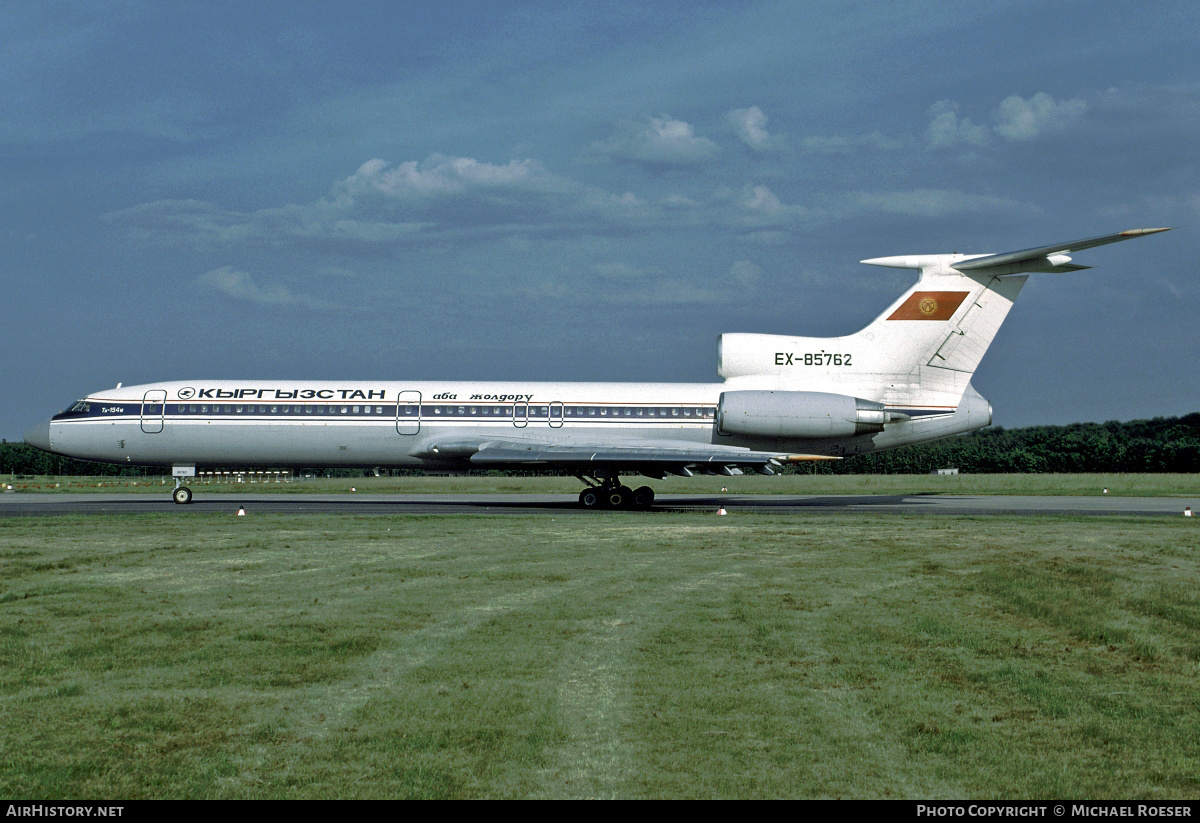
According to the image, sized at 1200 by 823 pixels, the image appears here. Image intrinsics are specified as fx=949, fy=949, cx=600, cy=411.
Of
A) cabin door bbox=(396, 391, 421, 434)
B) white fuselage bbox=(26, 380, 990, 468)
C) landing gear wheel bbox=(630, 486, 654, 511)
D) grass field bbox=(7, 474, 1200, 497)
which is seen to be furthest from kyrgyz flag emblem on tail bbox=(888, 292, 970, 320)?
cabin door bbox=(396, 391, 421, 434)

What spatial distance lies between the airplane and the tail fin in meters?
0.03

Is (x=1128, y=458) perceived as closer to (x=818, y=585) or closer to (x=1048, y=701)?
(x=818, y=585)

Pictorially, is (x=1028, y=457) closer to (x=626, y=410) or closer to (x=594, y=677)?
(x=626, y=410)

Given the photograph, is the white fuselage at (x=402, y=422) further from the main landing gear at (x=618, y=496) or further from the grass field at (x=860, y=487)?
the grass field at (x=860, y=487)

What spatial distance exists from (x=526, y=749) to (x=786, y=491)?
36.7 metres

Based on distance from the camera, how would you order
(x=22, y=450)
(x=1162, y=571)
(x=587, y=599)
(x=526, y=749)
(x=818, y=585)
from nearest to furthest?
(x=526, y=749) → (x=587, y=599) → (x=818, y=585) → (x=1162, y=571) → (x=22, y=450)

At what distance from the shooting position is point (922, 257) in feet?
93.6

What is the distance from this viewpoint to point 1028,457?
2773 inches

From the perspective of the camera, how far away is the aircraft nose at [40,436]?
30328 millimetres

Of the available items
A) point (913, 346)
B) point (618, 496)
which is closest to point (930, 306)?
point (913, 346)

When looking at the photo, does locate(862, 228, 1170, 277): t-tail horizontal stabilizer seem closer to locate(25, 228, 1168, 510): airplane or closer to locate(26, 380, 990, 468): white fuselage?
locate(25, 228, 1168, 510): airplane

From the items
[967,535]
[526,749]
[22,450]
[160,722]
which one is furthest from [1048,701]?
[22,450]

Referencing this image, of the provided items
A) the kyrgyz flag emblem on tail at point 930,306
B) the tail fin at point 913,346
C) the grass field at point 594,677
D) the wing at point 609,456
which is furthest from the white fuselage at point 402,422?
the grass field at point 594,677

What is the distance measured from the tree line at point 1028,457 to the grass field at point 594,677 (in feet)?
153
